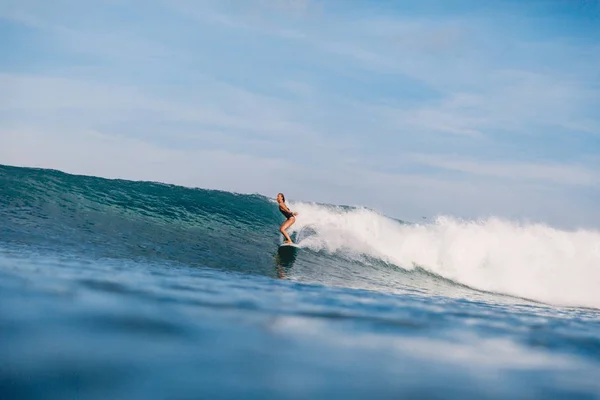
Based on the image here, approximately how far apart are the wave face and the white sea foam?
37 mm

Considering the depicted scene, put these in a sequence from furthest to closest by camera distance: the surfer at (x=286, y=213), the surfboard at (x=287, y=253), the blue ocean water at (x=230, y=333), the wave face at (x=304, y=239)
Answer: the surfer at (x=286, y=213)
the surfboard at (x=287, y=253)
the wave face at (x=304, y=239)
the blue ocean water at (x=230, y=333)

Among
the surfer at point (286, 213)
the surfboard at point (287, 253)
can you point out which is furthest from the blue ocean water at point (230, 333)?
the surfer at point (286, 213)

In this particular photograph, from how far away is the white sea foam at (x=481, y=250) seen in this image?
15.2 metres

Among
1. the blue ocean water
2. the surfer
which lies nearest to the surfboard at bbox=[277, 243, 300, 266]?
the blue ocean water

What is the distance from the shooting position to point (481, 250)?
1659cm

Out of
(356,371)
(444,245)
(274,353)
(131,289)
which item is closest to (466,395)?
(356,371)

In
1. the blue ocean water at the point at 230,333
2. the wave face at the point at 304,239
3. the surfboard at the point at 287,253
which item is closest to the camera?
the blue ocean water at the point at 230,333

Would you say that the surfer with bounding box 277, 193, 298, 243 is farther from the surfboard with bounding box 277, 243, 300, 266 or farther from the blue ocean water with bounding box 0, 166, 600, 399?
the blue ocean water with bounding box 0, 166, 600, 399

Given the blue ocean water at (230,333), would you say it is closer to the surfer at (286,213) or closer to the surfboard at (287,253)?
the surfboard at (287,253)

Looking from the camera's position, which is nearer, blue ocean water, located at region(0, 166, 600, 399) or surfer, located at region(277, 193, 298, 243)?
blue ocean water, located at region(0, 166, 600, 399)

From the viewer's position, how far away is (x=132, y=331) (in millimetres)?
3260

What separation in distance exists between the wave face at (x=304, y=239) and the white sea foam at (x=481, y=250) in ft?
0.12

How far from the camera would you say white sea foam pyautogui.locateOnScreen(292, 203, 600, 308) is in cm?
1518

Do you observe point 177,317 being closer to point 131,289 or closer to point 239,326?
point 239,326
